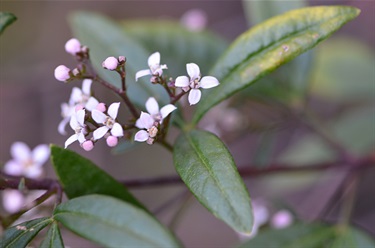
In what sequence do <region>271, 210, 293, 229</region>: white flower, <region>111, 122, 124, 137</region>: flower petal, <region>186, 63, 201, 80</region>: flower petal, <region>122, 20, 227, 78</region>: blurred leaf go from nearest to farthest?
<region>111, 122, 124, 137</region>: flower petal, <region>186, 63, 201, 80</region>: flower petal, <region>271, 210, 293, 229</region>: white flower, <region>122, 20, 227, 78</region>: blurred leaf

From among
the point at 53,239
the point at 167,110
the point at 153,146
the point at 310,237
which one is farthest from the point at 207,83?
the point at 153,146

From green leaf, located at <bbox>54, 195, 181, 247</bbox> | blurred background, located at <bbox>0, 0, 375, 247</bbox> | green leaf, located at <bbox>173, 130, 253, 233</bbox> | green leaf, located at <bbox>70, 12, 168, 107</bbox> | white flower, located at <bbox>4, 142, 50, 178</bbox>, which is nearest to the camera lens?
green leaf, located at <bbox>173, 130, 253, 233</bbox>

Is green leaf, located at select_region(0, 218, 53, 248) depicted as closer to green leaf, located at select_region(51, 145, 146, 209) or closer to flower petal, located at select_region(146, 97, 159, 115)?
green leaf, located at select_region(51, 145, 146, 209)

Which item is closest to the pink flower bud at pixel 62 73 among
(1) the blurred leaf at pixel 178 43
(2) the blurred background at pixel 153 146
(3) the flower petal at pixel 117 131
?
(3) the flower petal at pixel 117 131

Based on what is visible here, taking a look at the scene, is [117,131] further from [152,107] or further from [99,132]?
[152,107]

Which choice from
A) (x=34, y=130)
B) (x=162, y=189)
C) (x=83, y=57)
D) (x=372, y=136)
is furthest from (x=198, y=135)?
(x=34, y=130)

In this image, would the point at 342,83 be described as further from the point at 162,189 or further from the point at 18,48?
the point at 18,48

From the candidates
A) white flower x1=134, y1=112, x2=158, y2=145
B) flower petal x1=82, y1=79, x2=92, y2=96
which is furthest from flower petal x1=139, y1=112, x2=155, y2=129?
flower petal x1=82, y1=79, x2=92, y2=96
